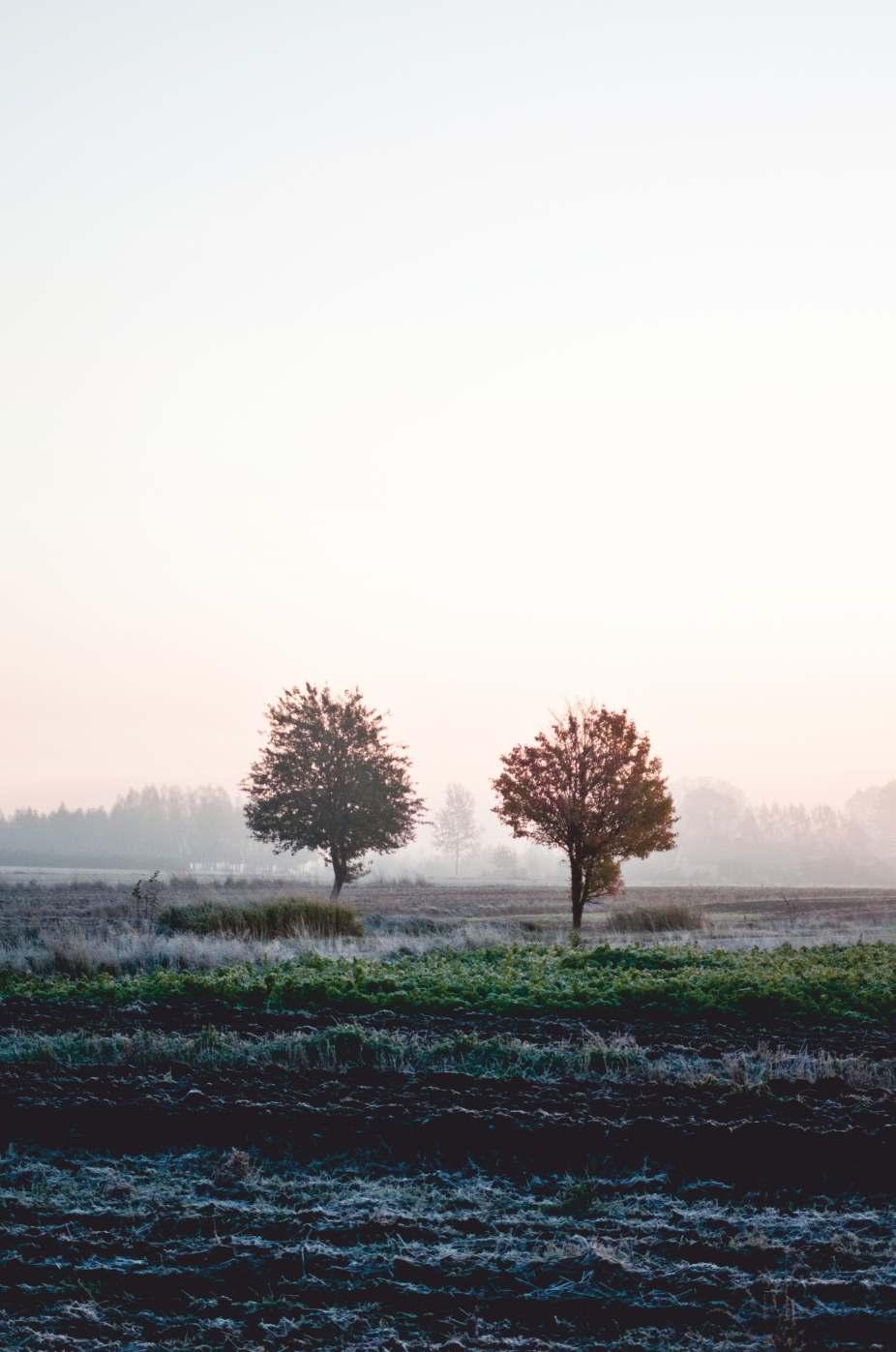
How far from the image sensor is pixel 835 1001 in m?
14.1

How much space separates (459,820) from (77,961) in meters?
136

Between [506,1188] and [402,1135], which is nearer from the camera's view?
[506,1188]

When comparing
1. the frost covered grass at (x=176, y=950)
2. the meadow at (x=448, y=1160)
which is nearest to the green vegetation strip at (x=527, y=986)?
the meadow at (x=448, y=1160)

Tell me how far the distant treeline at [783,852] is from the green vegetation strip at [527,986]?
320ft

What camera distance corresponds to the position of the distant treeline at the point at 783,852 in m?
126

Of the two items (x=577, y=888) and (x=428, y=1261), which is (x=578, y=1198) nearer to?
(x=428, y=1261)

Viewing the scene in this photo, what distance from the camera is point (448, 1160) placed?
8336 millimetres

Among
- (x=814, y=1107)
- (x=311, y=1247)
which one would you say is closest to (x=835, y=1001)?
(x=814, y=1107)

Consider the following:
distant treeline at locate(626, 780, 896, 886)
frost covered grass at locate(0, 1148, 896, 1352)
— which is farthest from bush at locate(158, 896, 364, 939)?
distant treeline at locate(626, 780, 896, 886)

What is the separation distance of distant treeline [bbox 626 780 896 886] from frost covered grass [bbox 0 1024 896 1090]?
4087 inches

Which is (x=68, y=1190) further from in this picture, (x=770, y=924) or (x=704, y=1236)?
(x=770, y=924)

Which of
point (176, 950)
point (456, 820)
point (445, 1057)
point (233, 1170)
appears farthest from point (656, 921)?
point (456, 820)

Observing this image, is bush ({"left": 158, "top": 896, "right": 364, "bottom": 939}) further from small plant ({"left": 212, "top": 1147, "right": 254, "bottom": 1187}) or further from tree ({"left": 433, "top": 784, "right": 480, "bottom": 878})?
tree ({"left": 433, "top": 784, "right": 480, "bottom": 878})

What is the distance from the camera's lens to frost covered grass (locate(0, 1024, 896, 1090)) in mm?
10492
